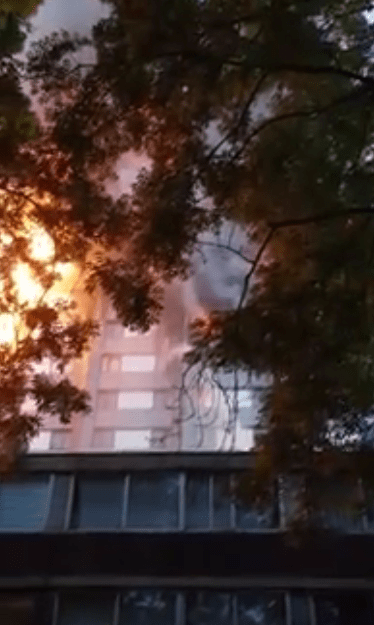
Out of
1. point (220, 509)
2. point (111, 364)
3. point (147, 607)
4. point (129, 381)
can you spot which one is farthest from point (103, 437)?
point (147, 607)

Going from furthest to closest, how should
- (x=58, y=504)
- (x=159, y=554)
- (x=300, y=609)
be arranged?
(x=58, y=504) < (x=159, y=554) < (x=300, y=609)

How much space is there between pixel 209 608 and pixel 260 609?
0.63m

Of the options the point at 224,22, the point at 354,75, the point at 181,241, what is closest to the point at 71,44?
the point at 224,22

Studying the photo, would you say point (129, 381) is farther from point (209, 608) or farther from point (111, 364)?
point (209, 608)

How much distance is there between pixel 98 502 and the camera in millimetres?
10758

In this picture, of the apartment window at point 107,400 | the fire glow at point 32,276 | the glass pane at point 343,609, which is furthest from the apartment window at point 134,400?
the fire glow at point 32,276

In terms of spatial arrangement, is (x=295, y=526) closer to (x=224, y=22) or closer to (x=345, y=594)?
(x=224, y=22)

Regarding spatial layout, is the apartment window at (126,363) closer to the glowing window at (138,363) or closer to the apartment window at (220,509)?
the glowing window at (138,363)

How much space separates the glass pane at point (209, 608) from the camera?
9781 millimetres

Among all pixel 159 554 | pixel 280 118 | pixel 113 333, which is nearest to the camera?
pixel 280 118

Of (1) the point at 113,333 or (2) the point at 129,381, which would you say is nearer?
(1) the point at 113,333

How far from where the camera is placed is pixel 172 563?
1023cm

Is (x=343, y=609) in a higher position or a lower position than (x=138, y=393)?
lower

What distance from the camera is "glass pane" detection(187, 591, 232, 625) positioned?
9781 mm
